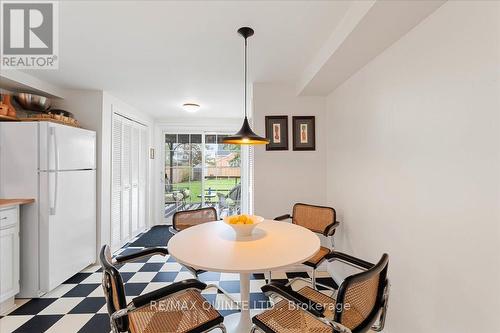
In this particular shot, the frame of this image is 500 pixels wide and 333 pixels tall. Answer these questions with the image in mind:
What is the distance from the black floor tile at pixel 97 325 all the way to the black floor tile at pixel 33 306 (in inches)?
23.2

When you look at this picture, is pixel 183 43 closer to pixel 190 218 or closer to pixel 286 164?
pixel 190 218

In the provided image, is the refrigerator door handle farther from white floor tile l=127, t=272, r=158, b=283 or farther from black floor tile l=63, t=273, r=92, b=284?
white floor tile l=127, t=272, r=158, b=283

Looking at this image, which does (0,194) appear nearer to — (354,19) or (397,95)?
(354,19)

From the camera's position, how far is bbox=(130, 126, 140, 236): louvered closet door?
13.4 feet

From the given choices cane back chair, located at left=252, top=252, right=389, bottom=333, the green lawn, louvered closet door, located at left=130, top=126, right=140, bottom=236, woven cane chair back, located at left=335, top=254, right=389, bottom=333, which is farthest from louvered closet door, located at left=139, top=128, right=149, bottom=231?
woven cane chair back, located at left=335, top=254, right=389, bottom=333

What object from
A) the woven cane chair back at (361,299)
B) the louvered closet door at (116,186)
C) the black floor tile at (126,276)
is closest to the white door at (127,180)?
the louvered closet door at (116,186)

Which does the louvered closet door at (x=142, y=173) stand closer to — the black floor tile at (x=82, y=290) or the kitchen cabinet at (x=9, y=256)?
the black floor tile at (x=82, y=290)

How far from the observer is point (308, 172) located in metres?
2.96

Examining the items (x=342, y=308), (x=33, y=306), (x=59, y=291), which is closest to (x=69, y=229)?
(x=59, y=291)

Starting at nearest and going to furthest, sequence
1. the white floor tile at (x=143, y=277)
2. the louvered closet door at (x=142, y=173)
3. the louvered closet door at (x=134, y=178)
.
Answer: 1. the white floor tile at (x=143, y=277)
2. the louvered closet door at (x=134, y=178)
3. the louvered closet door at (x=142, y=173)

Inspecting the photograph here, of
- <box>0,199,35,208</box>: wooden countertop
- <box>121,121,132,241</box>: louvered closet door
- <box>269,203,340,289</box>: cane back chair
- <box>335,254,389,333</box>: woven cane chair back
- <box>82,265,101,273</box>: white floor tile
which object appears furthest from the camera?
<box>121,121,132,241</box>: louvered closet door

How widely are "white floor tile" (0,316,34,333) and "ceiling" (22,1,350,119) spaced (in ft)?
7.80

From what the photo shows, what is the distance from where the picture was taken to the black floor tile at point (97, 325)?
186 centimetres

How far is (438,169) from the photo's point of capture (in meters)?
1.25
